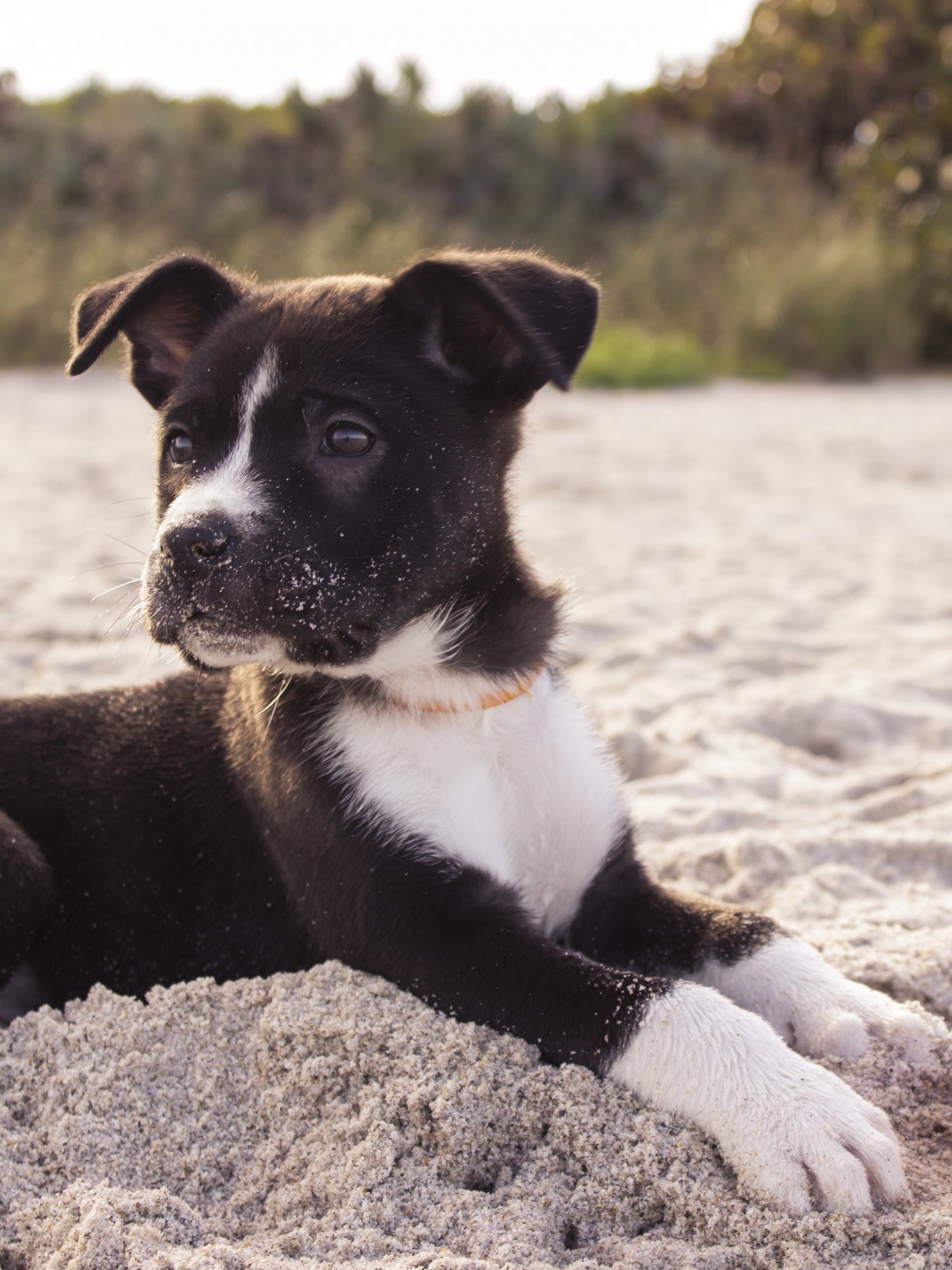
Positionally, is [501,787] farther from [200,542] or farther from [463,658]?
[200,542]

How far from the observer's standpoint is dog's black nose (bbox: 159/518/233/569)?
2328 mm

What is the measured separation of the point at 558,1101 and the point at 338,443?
1302 mm

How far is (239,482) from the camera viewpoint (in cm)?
246

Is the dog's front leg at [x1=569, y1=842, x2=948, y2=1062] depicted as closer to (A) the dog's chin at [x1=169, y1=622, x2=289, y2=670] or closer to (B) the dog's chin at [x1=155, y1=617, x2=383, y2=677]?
(B) the dog's chin at [x1=155, y1=617, x2=383, y2=677]

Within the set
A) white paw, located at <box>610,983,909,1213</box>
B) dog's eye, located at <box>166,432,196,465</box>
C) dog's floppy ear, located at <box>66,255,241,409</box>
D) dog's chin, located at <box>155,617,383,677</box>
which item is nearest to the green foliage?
dog's floppy ear, located at <box>66,255,241,409</box>

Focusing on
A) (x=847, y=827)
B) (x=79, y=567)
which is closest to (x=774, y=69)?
(x=79, y=567)

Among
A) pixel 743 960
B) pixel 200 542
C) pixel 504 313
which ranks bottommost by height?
pixel 743 960

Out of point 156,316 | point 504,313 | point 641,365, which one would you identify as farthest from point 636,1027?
point 641,365

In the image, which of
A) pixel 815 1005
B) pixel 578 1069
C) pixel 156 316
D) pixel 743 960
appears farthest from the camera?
pixel 156 316

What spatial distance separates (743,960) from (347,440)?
4.50ft

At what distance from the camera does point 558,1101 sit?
2189 millimetres

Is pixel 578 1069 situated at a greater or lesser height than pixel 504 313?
lesser

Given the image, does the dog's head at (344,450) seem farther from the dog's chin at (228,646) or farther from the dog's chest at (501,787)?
the dog's chest at (501,787)

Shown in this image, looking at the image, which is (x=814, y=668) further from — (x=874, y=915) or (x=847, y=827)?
(x=874, y=915)
